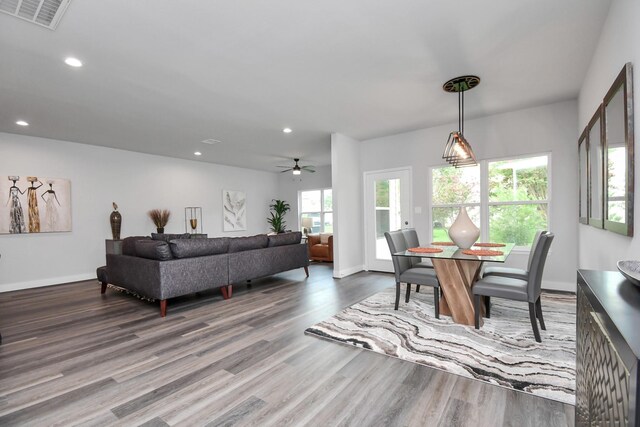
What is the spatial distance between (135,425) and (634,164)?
2997 mm

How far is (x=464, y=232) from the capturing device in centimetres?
320

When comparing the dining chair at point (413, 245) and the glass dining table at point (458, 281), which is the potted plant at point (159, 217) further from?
the glass dining table at point (458, 281)

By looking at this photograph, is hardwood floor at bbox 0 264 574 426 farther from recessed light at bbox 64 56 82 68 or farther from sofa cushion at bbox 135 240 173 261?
recessed light at bbox 64 56 82 68

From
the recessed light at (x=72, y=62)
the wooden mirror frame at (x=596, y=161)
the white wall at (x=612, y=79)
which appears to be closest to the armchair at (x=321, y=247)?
the white wall at (x=612, y=79)

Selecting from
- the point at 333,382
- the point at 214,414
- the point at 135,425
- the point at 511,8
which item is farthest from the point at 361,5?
the point at 135,425

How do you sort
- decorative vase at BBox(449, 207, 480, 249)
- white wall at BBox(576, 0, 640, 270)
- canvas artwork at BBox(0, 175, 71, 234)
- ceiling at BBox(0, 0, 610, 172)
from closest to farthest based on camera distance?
white wall at BBox(576, 0, 640, 270)
ceiling at BBox(0, 0, 610, 172)
decorative vase at BBox(449, 207, 480, 249)
canvas artwork at BBox(0, 175, 71, 234)

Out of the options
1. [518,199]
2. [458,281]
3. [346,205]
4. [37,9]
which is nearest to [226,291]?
[346,205]

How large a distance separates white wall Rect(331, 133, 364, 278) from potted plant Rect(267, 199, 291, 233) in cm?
355

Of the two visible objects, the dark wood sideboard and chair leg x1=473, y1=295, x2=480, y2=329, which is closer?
the dark wood sideboard

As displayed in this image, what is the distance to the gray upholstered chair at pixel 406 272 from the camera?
3.07m

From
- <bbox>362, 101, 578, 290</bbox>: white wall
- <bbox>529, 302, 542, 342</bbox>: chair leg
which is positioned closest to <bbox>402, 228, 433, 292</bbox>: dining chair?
<bbox>529, 302, 542, 342</bbox>: chair leg

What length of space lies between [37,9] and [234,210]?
20.8 feet

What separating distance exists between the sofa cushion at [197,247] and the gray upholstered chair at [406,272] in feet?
7.15

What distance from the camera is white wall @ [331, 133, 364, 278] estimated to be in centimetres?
523
